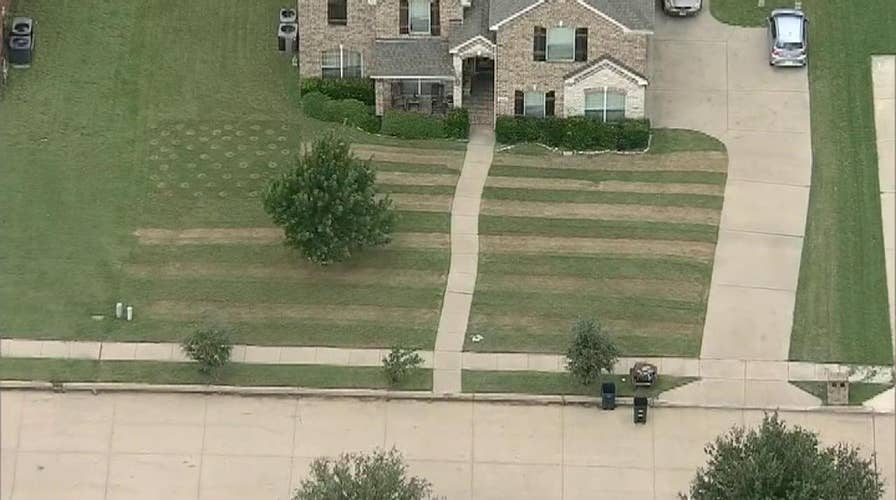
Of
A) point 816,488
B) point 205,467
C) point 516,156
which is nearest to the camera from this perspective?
point 816,488

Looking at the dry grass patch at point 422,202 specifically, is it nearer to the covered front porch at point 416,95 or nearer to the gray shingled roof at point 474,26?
the covered front porch at point 416,95

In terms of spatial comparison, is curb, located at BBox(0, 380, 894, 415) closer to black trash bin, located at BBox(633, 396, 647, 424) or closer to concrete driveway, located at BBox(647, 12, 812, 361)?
black trash bin, located at BBox(633, 396, 647, 424)

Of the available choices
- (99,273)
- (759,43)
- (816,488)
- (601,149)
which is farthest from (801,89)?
(99,273)

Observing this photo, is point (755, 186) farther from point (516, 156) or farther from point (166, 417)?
point (166, 417)

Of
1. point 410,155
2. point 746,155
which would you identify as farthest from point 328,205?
point 746,155

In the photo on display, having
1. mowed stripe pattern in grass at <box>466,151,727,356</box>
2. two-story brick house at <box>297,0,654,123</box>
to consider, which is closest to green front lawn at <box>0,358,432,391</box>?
mowed stripe pattern in grass at <box>466,151,727,356</box>

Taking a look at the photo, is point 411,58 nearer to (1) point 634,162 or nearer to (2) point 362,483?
(1) point 634,162
